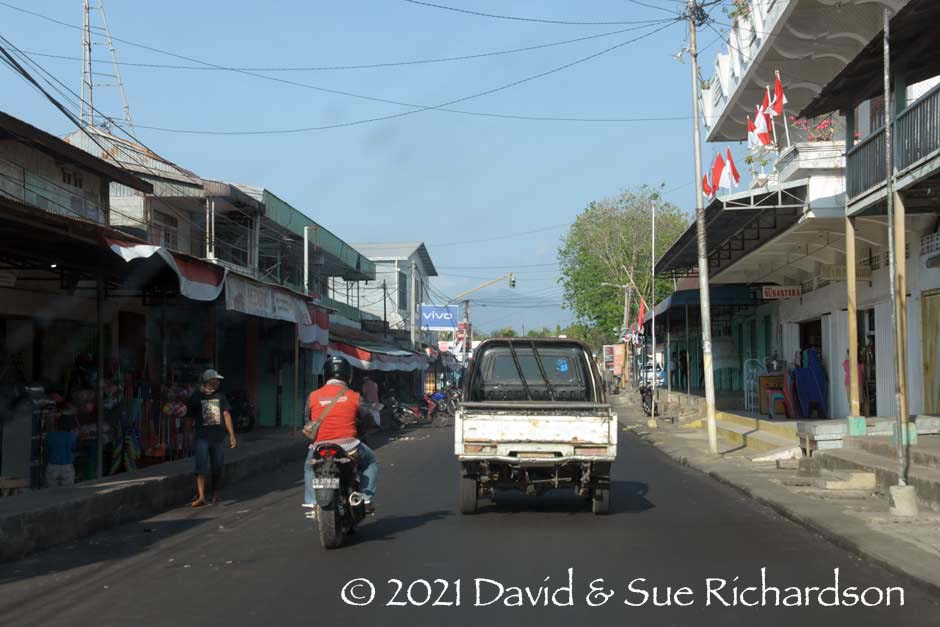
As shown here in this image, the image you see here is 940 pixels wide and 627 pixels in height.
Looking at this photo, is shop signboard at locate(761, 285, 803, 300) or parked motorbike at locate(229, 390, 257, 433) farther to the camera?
shop signboard at locate(761, 285, 803, 300)

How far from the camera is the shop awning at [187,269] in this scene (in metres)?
11.4

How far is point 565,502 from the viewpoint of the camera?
531 inches

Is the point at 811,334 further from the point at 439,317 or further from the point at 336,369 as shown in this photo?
the point at 439,317

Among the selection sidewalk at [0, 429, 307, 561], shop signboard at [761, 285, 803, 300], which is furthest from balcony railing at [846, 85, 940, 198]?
sidewalk at [0, 429, 307, 561]

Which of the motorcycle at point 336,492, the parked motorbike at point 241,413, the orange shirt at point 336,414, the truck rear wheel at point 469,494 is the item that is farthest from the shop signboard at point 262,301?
the parked motorbike at point 241,413

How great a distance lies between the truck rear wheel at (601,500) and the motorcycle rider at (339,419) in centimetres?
302

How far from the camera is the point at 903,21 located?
1267 cm

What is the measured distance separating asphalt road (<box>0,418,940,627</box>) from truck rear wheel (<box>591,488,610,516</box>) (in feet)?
0.43

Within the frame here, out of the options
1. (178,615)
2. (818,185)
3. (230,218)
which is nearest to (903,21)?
Answer: (818,185)

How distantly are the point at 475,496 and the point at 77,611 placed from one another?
567 centimetres

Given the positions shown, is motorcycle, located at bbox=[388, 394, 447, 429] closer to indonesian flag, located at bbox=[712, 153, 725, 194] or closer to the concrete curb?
indonesian flag, located at bbox=[712, 153, 725, 194]

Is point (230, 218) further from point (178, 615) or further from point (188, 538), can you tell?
point (178, 615)

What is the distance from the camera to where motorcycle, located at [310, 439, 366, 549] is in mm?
9148

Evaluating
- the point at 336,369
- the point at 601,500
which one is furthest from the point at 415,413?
the point at 336,369
